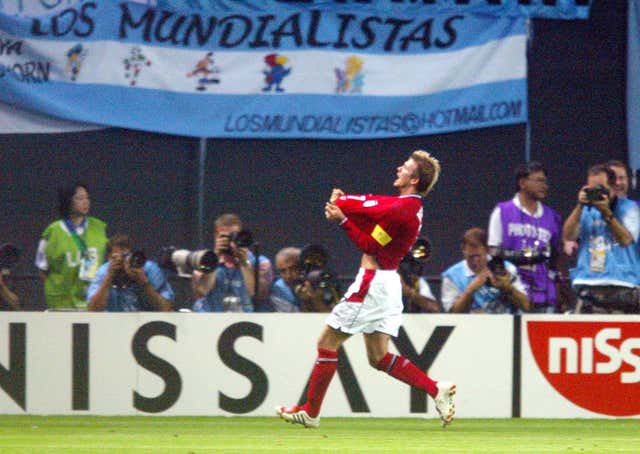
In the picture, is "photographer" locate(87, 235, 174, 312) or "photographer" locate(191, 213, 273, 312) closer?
"photographer" locate(87, 235, 174, 312)

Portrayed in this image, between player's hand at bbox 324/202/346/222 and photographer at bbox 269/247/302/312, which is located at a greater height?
player's hand at bbox 324/202/346/222

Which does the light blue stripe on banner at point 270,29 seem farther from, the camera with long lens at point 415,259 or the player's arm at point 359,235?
the player's arm at point 359,235

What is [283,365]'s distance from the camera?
1186 cm

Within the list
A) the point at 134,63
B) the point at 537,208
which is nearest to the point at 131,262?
the point at 134,63

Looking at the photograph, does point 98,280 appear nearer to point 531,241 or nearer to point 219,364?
point 219,364

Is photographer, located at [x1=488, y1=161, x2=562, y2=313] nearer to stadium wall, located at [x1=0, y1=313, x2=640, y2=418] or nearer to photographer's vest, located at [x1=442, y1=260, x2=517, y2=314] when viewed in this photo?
photographer's vest, located at [x1=442, y1=260, x2=517, y2=314]

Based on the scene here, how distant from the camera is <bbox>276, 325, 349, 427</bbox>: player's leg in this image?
390 inches

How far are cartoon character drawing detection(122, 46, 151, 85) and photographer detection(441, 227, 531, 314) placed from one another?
10.2ft

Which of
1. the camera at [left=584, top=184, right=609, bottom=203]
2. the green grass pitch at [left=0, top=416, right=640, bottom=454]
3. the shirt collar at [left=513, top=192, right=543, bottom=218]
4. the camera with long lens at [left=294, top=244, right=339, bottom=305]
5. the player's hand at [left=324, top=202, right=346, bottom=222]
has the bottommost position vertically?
the green grass pitch at [left=0, top=416, right=640, bottom=454]

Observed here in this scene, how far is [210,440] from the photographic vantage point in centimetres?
952

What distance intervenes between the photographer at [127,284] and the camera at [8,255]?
0.61m

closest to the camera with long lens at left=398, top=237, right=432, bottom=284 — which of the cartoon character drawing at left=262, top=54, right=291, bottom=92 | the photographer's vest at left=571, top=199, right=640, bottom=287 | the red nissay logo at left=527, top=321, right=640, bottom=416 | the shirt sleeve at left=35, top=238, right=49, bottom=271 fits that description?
the red nissay logo at left=527, top=321, right=640, bottom=416

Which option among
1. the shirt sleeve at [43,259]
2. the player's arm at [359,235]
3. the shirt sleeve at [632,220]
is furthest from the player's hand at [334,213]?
the shirt sleeve at [43,259]

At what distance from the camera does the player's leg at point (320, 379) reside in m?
9.90
